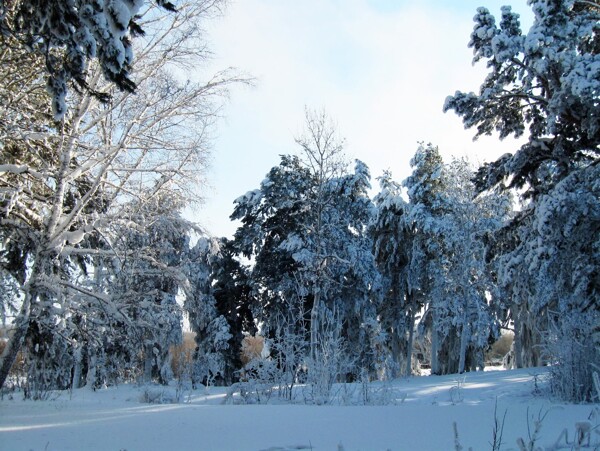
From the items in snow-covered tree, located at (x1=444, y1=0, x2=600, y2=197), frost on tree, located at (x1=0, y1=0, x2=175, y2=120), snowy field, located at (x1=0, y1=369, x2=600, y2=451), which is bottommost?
snowy field, located at (x1=0, y1=369, x2=600, y2=451)

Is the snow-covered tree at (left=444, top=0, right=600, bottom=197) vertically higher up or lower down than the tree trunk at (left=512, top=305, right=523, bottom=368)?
higher up

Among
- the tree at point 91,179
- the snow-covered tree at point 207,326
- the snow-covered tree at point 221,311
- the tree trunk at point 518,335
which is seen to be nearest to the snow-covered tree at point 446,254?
→ the tree trunk at point 518,335

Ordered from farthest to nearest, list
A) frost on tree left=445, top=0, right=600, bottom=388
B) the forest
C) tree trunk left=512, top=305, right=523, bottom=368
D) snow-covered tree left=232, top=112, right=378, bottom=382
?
tree trunk left=512, top=305, right=523, bottom=368, snow-covered tree left=232, top=112, right=378, bottom=382, frost on tree left=445, top=0, right=600, bottom=388, the forest

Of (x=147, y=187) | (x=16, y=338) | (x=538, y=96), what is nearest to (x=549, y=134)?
(x=538, y=96)

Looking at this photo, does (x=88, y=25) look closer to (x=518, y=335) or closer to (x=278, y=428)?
(x=278, y=428)

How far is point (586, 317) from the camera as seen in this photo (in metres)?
9.39

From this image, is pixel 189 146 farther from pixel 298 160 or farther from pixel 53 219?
pixel 298 160

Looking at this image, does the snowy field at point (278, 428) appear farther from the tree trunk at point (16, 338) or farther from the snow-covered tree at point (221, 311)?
the snow-covered tree at point (221, 311)

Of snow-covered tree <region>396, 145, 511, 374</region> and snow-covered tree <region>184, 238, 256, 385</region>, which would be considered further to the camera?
snow-covered tree <region>396, 145, 511, 374</region>

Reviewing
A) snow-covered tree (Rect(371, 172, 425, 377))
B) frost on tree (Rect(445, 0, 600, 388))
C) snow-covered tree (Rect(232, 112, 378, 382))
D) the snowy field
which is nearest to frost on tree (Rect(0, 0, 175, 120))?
the snowy field

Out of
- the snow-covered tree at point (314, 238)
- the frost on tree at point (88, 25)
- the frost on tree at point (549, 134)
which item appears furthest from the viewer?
the snow-covered tree at point (314, 238)

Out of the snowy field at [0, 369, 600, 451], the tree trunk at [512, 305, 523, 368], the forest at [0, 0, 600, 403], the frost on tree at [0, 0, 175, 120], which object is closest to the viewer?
the frost on tree at [0, 0, 175, 120]

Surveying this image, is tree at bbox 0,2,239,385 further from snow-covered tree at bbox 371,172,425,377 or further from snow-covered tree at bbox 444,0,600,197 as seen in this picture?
snow-covered tree at bbox 371,172,425,377

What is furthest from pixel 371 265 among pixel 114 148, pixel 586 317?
pixel 114 148
